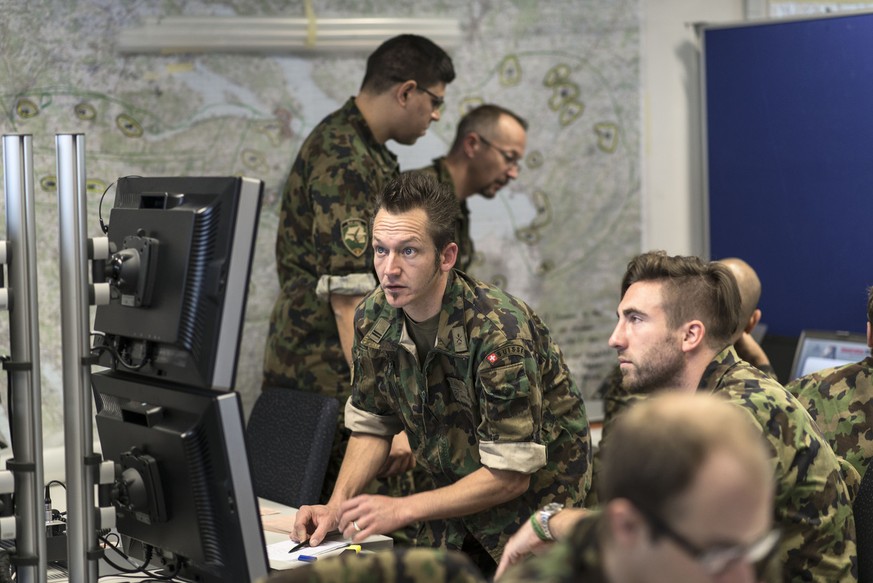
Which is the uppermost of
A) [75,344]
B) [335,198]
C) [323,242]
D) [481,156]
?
[481,156]

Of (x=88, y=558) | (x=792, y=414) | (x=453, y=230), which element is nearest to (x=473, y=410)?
(x=453, y=230)

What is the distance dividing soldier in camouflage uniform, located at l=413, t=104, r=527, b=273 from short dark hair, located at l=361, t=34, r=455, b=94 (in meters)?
0.54

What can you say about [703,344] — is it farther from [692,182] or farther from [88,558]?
[692,182]

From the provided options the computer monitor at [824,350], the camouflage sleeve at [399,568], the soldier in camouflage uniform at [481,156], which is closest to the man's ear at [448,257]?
the camouflage sleeve at [399,568]

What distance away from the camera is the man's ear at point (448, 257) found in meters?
2.55

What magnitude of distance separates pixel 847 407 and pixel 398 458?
1084mm

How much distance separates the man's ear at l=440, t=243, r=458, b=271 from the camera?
2553 millimetres

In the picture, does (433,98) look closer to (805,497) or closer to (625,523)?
(805,497)

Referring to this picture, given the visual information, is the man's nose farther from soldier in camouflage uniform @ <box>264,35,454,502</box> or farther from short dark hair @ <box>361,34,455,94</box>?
short dark hair @ <box>361,34,455,94</box>

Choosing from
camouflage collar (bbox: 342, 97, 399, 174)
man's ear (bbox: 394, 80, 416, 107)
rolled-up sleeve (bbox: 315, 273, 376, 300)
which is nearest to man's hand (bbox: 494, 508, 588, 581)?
rolled-up sleeve (bbox: 315, 273, 376, 300)

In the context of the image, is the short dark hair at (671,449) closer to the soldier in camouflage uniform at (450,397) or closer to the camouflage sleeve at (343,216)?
the soldier in camouflage uniform at (450,397)

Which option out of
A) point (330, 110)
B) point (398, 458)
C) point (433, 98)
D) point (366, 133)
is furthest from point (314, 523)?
point (330, 110)

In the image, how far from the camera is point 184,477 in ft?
5.79

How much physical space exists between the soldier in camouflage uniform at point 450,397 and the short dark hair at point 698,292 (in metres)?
0.34
